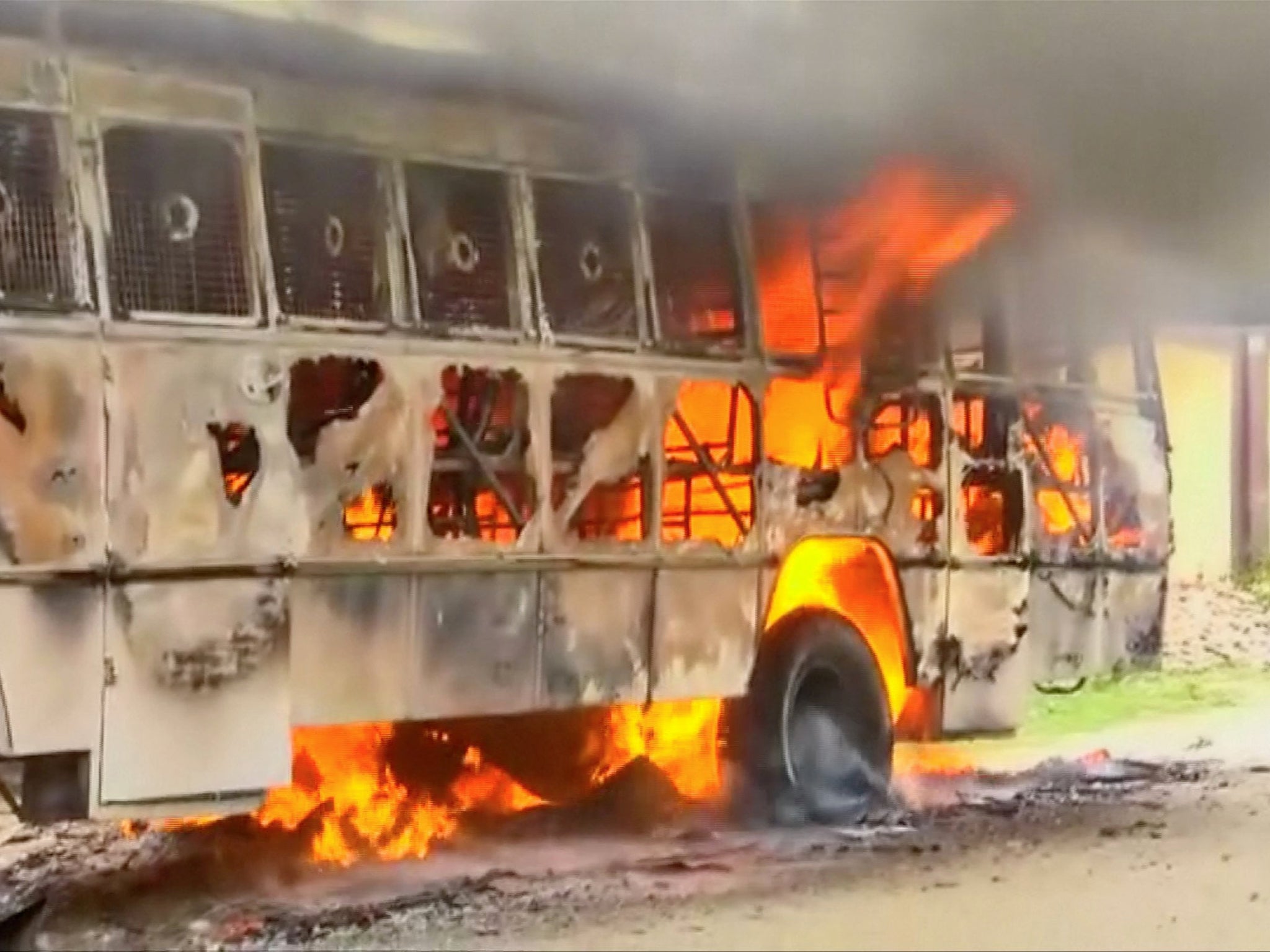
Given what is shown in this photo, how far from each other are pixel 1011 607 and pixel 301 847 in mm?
3249

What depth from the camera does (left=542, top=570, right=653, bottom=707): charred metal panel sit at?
6.75m

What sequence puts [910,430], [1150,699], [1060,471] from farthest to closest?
[1150,699] < [1060,471] < [910,430]

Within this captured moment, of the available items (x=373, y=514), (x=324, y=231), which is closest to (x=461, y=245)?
(x=324, y=231)

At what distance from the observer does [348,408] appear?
626 centimetres

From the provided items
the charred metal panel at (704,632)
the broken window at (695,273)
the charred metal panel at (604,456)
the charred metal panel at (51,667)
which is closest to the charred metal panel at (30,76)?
the charred metal panel at (51,667)

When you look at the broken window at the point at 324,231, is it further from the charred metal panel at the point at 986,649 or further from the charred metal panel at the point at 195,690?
the charred metal panel at the point at 986,649

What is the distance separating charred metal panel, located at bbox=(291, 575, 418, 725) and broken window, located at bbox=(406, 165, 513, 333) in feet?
3.10

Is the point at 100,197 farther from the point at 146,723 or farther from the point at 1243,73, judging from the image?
the point at 1243,73

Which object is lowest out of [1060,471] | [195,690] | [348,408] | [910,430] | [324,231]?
[195,690]

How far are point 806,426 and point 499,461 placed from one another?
1.71m

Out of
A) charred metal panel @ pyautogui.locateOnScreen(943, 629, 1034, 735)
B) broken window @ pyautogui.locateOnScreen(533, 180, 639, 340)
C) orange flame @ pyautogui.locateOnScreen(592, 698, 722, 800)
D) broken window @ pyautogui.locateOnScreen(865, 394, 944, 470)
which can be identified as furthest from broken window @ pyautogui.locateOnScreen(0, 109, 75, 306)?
charred metal panel @ pyautogui.locateOnScreen(943, 629, 1034, 735)

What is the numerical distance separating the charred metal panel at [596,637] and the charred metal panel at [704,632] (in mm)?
75

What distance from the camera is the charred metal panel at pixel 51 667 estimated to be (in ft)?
17.7

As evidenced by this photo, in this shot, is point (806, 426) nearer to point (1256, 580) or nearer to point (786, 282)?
point (786, 282)
